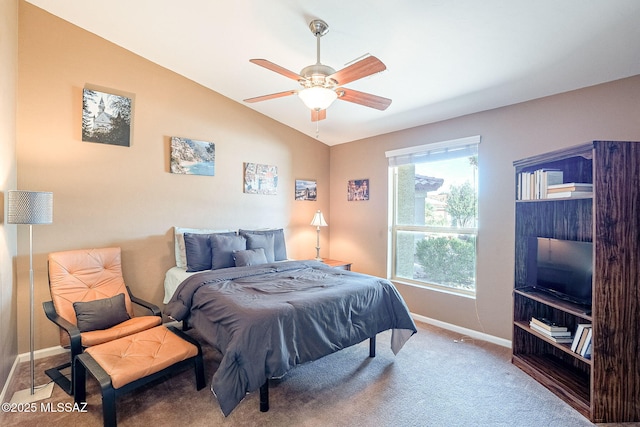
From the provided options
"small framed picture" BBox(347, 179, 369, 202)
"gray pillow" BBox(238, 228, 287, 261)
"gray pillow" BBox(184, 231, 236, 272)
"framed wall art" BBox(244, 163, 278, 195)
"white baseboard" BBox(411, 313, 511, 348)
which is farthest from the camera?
"small framed picture" BBox(347, 179, 369, 202)

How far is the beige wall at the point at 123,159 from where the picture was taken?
9.23ft

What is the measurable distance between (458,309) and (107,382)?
3416 mm

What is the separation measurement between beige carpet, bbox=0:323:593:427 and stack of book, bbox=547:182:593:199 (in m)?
1.55

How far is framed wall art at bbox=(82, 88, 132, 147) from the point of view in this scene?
3055mm

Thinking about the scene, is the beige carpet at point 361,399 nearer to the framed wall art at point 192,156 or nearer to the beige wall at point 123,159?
the beige wall at point 123,159

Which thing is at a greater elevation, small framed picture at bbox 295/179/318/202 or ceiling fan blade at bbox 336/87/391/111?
ceiling fan blade at bbox 336/87/391/111

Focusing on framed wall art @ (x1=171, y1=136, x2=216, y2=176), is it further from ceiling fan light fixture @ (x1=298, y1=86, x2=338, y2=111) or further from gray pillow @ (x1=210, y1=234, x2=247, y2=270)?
ceiling fan light fixture @ (x1=298, y1=86, x2=338, y2=111)

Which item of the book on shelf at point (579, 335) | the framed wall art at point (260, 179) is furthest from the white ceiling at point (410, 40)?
the book on shelf at point (579, 335)

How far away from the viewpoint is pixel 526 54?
2.43 m

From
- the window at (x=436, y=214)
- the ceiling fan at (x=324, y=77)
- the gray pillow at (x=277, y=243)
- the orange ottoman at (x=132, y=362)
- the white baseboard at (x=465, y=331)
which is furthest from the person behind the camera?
the gray pillow at (x=277, y=243)

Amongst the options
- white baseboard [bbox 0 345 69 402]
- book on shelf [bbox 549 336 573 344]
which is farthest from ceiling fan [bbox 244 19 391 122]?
white baseboard [bbox 0 345 69 402]

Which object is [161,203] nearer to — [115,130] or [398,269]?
[115,130]

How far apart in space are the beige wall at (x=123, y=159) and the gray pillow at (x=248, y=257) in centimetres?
77

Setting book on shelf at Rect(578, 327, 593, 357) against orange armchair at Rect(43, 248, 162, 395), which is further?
orange armchair at Rect(43, 248, 162, 395)
